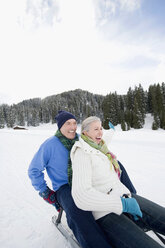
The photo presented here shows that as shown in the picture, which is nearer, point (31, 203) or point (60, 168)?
point (60, 168)

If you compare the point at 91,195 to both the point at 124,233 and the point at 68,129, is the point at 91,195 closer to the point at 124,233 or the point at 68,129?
the point at 124,233

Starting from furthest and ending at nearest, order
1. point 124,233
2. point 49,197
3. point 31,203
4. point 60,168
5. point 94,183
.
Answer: point 31,203
point 49,197
point 60,168
point 94,183
point 124,233

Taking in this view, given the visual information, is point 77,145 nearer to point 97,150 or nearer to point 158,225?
point 97,150

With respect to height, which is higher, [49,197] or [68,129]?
[68,129]

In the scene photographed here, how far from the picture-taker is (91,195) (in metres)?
1.40

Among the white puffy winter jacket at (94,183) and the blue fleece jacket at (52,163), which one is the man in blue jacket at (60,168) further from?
the white puffy winter jacket at (94,183)

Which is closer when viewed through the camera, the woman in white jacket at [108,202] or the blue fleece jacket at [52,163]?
the woman in white jacket at [108,202]

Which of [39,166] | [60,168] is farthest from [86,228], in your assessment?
[39,166]

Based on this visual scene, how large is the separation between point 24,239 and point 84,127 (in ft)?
6.60

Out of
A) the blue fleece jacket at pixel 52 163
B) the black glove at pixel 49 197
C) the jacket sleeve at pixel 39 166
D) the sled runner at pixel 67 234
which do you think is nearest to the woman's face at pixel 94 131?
the blue fleece jacket at pixel 52 163

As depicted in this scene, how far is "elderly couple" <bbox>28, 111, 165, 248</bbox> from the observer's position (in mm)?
1390

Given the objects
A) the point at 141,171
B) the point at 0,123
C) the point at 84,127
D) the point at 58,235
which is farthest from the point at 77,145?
the point at 0,123

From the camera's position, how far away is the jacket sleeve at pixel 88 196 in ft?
4.57

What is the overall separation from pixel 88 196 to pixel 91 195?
32 millimetres
